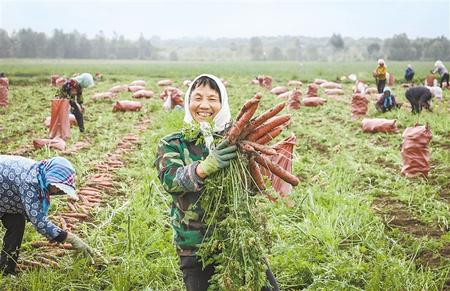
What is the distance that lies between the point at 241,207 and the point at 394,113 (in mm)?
9401

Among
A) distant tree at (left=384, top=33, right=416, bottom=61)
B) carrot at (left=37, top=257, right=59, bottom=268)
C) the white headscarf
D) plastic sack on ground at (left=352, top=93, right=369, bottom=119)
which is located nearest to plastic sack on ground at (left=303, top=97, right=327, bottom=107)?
plastic sack on ground at (left=352, top=93, right=369, bottom=119)

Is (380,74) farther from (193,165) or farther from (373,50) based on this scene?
(373,50)

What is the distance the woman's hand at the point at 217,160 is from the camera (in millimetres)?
1997

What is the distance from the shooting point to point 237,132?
2.02 metres

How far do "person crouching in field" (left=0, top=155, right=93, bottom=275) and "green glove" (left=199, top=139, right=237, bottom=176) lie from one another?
4.06ft

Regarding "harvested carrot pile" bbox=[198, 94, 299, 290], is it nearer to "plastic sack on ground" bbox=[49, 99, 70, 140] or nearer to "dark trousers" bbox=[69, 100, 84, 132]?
"plastic sack on ground" bbox=[49, 99, 70, 140]

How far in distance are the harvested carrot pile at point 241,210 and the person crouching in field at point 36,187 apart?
3.95ft

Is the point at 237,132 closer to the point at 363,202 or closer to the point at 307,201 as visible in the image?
the point at 307,201

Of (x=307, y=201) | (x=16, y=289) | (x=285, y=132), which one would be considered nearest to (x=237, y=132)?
(x=16, y=289)

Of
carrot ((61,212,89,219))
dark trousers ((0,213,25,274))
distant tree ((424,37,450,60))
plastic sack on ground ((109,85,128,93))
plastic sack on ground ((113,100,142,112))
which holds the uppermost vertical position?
distant tree ((424,37,450,60))

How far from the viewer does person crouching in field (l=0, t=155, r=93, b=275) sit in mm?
2883

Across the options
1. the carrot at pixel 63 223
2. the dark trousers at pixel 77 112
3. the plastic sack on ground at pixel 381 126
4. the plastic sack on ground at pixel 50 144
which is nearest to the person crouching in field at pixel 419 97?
the plastic sack on ground at pixel 381 126

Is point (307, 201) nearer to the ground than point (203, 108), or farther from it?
nearer to the ground

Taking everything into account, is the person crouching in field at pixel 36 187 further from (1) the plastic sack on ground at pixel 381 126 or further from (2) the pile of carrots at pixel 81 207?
(1) the plastic sack on ground at pixel 381 126
